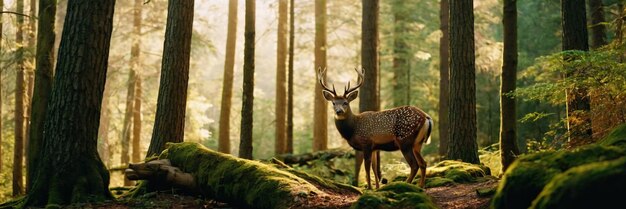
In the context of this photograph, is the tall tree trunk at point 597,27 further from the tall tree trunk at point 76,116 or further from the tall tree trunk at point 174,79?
the tall tree trunk at point 76,116

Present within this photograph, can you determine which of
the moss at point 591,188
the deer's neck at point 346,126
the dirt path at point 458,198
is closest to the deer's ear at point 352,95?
the deer's neck at point 346,126

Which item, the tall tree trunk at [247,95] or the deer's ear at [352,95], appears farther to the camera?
the tall tree trunk at [247,95]

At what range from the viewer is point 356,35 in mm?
26703

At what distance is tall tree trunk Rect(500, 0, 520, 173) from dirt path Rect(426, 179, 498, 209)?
1.65m

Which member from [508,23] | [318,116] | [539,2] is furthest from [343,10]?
[508,23]

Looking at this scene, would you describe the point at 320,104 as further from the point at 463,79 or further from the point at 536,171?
the point at 536,171

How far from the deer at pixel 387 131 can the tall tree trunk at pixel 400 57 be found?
14.7m

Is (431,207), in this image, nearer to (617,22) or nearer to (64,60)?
(64,60)

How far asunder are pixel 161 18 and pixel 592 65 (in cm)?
1924

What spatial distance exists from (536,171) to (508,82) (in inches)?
262

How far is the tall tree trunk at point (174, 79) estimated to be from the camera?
10766 millimetres

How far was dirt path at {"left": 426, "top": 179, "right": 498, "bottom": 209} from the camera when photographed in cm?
624

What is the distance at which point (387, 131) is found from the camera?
31.2 feet

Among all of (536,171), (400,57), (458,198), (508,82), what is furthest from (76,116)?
(400,57)
